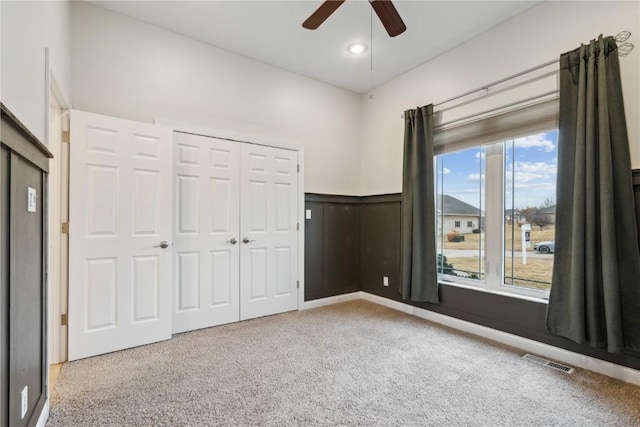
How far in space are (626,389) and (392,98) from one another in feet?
11.5

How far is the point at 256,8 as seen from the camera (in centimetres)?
278

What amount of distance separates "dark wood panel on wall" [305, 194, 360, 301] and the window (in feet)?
4.13

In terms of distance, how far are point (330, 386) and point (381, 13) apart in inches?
99.3

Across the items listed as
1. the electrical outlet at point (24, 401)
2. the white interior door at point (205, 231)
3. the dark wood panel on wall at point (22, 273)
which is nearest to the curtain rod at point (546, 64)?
the white interior door at point (205, 231)

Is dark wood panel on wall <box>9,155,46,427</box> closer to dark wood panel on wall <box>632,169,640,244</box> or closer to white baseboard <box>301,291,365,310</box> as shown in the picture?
white baseboard <box>301,291,365,310</box>

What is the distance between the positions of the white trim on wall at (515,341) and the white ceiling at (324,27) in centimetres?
290

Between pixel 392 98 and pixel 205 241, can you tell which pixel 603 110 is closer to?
pixel 392 98

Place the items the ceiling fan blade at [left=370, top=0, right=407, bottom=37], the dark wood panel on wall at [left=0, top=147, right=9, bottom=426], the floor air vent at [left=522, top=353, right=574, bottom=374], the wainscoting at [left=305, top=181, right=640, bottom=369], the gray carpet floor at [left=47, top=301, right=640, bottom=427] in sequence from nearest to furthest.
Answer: the dark wood panel on wall at [left=0, top=147, right=9, bottom=426] < the gray carpet floor at [left=47, top=301, right=640, bottom=427] < the ceiling fan blade at [left=370, top=0, right=407, bottom=37] < the floor air vent at [left=522, top=353, right=574, bottom=374] < the wainscoting at [left=305, top=181, right=640, bottom=369]

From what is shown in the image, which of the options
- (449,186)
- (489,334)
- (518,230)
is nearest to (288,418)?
(489,334)

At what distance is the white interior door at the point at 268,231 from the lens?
11.6 feet

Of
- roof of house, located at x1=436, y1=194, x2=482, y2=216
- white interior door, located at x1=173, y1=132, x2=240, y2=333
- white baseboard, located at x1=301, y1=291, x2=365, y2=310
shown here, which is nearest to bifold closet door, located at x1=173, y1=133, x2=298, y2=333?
white interior door, located at x1=173, y1=132, x2=240, y2=333

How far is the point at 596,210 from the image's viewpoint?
2.23 m

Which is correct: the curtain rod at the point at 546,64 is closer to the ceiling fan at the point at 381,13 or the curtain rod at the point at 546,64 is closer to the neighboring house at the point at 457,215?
the neighboring house at the point at 457,215

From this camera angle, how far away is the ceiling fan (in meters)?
1.99
